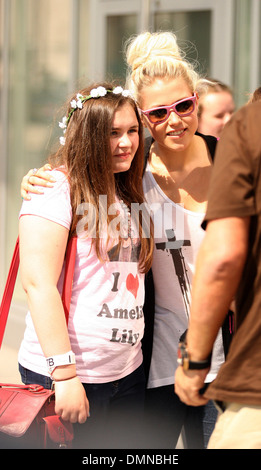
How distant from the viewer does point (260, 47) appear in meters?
5.04

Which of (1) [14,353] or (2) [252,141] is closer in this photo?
(2) [252,141]

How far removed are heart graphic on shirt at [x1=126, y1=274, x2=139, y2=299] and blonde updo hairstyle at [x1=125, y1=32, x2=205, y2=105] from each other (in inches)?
25.7

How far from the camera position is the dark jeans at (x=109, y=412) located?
95.6 inches

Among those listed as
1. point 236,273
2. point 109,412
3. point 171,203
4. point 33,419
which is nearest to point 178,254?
point 171,203

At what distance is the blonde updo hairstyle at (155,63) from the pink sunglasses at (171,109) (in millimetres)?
81

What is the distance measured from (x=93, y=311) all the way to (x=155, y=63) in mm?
910

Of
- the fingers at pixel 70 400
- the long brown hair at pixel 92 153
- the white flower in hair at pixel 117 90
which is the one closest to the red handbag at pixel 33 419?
the fingers at pixel 70 400

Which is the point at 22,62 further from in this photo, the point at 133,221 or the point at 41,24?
the point at 133,221

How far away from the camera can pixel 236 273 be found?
1.73 metres

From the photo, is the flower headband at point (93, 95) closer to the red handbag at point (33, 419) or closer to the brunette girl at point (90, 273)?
the brunette girl at point (90, 273)

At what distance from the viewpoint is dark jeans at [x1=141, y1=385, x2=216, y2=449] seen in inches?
107

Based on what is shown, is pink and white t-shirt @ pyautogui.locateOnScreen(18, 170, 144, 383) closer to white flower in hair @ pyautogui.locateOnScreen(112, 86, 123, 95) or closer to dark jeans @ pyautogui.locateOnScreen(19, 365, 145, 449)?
dark jeans @ pyautogui.locateOnScreen(19, 365, 145, 449)
